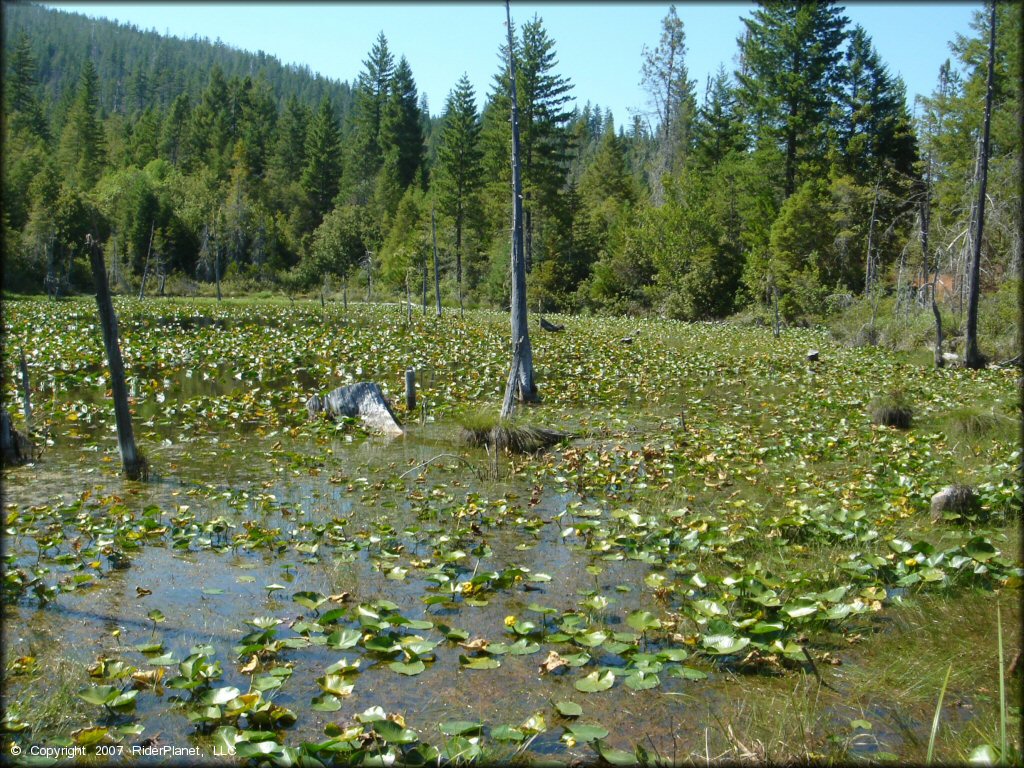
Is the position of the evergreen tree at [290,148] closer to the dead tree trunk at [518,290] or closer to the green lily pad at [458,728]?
the dead tree trunk at [518,290]

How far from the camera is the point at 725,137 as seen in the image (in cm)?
3991

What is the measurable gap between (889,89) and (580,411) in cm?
3035

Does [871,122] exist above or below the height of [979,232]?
above

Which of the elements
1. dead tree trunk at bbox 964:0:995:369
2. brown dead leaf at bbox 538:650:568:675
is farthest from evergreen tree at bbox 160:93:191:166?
brown dead leaf at bbox 538:650:568:675

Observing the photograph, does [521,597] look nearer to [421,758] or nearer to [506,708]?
[506,708]

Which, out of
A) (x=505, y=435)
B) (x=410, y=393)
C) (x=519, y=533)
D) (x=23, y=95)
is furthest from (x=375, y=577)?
(x=23, y=95)

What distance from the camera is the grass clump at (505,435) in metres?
8.86

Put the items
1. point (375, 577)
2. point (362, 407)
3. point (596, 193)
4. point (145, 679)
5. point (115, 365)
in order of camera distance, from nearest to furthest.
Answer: point (145, 679)
point (375, 577)
point (115, 365)
point (362, 407)
point (596, 193)

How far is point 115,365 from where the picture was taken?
7.04 metres

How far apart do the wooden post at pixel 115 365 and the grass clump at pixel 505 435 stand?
3.58m

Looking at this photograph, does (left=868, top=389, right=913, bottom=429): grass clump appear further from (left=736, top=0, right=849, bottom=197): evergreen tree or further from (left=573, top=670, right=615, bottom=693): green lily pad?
(left=736, top=0, right=849, bottom=197): evergreen tree

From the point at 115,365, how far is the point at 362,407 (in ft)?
12.8

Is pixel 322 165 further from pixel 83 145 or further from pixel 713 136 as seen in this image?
pixel 713 136

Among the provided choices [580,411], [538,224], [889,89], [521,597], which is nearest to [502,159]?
[538,224]
